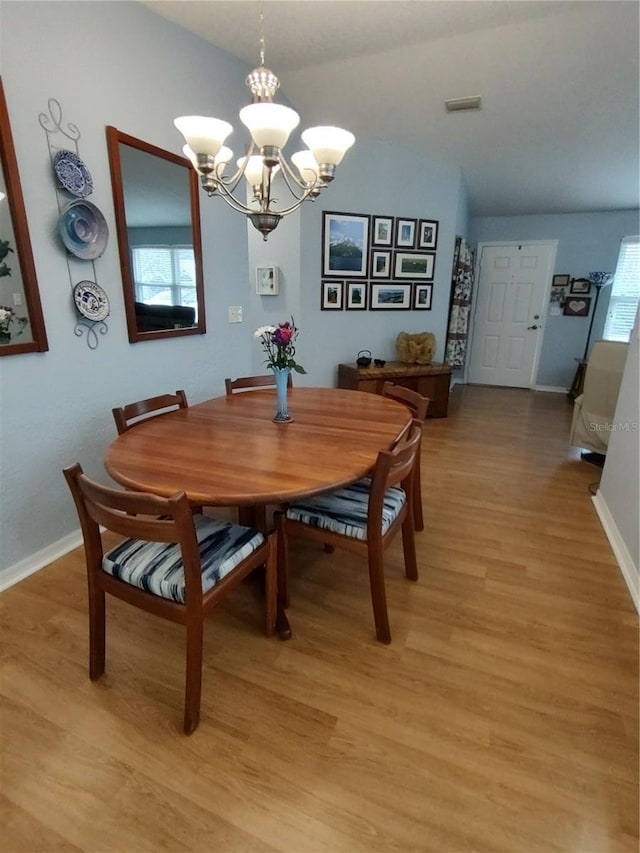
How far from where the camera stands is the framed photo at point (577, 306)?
18.8ft

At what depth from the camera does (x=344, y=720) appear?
130cm

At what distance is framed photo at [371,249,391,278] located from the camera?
4.32 metres

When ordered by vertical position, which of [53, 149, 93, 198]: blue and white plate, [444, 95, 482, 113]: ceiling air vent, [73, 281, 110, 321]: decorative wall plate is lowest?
[73, 281, 110, 321]: decorative wall plate

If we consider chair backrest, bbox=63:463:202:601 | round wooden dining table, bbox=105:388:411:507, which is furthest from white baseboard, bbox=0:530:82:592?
chair backrest, bbox=63:463:202:601

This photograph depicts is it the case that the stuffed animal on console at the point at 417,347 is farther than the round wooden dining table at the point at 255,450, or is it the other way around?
the stuffed animal on console at the point at 417,347

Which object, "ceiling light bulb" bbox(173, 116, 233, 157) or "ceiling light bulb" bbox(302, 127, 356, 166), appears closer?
"ceiling light bulb" bbox(173, 116, 233, 157)

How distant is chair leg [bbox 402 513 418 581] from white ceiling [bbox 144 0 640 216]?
8.63 ft

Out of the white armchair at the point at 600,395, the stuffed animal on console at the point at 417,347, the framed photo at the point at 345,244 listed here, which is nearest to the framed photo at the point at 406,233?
the framed photo at the point at 345,244

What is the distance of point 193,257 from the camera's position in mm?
2600

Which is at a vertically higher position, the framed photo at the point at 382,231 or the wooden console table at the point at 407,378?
the framed photo at the point at 382,231

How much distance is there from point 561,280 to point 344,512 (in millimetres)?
5810

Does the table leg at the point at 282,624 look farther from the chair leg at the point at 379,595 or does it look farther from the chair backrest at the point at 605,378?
the chair backrest at the point at 605,378

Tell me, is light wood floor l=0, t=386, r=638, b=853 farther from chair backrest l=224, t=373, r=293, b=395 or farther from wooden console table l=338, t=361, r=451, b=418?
wooden console table l=338, t=361, r=451, b=418

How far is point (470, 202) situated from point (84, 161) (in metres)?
4.90
